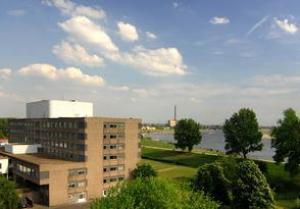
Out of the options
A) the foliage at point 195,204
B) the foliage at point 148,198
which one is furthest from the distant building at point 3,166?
the foliage at point 195,204

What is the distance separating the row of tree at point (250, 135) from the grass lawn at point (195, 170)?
351 cm

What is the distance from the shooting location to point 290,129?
250 feet

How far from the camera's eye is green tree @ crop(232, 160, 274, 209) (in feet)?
150

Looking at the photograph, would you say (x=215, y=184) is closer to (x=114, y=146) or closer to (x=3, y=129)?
(x=114, y=146)

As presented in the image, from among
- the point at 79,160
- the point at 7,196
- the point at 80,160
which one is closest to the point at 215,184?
the point at 80,160

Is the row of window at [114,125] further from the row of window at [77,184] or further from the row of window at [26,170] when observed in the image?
the row of window at [26,170]

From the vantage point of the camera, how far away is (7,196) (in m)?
52.2

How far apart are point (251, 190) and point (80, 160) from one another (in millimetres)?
Result: 35027

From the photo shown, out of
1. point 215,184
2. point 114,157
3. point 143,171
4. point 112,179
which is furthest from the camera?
point 143,171

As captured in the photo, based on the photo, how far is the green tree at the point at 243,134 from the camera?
3570 inches

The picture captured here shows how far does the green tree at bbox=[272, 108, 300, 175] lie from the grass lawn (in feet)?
13.3

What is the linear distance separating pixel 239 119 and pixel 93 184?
142ft

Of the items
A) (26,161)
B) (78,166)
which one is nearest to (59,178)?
(78,166)

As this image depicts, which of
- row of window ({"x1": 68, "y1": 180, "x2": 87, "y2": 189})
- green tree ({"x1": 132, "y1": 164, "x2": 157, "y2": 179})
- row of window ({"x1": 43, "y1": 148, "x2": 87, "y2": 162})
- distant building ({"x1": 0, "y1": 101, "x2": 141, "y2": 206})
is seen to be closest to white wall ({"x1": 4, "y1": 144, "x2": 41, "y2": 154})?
distant building ({"x1": 0, "y1": 101, "x2": 141, "y2": 206})
